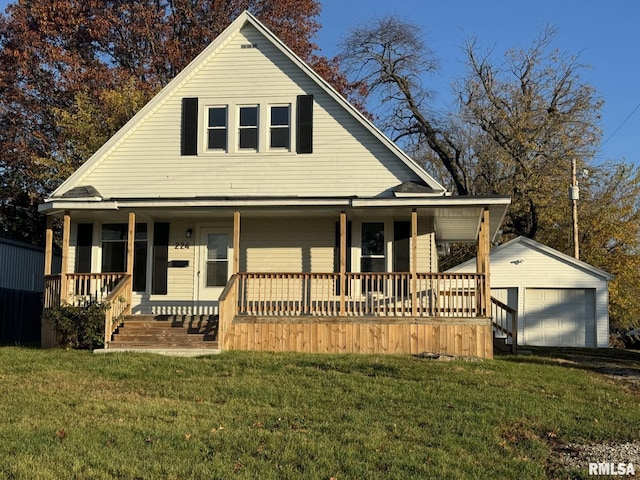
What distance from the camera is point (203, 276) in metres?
16.6

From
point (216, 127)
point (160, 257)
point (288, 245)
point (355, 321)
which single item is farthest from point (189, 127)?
point (355, 321)

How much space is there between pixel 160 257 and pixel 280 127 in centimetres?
424

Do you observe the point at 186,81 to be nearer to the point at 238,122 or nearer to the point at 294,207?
the point at 238,122

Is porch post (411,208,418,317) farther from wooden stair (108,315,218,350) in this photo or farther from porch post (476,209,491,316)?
wooden stair (108,315,218,350)

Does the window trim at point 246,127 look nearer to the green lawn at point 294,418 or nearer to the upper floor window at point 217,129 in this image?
the upper floor window at point 217,129

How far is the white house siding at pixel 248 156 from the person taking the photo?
16.1 meters

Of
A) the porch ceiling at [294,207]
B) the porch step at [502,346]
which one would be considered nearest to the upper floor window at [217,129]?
the porch ceiling at [294,207]

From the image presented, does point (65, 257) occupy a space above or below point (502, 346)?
above

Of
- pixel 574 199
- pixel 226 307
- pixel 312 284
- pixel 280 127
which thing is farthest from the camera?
pixel 574 199

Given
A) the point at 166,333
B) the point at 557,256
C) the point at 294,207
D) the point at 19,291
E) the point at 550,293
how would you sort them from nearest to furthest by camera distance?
the point at 166,333 → the point at 294,207 → the point at 19,291 → the point at 557,256 → the point at 550,293

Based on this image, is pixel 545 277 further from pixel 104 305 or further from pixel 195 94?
pixel 104 305

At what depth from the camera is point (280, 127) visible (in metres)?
16.6

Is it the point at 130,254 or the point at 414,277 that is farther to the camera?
the point at 130,254

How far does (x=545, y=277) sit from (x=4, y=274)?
17.0m
